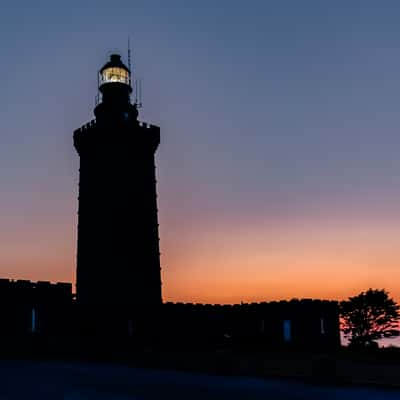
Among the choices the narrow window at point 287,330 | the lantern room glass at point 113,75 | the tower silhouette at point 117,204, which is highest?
the lantern room glass at point 113,75

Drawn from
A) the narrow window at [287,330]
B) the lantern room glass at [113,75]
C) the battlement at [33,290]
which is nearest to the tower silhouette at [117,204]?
the lantern room glass at [113,75]

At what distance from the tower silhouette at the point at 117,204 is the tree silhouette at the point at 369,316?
32484mm

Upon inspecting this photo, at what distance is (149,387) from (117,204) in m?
21.6

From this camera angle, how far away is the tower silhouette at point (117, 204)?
124 ft

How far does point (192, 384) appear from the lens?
18922mm

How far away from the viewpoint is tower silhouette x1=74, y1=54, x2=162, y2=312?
37688mm

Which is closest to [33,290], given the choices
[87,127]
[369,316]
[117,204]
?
[117,204]

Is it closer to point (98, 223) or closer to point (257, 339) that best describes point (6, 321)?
point (98, 223)

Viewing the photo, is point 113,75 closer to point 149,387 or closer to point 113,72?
point 113,72

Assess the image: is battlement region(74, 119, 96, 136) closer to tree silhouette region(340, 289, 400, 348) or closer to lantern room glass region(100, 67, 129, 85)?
lantern room glass region(100, 67, 129, 85)

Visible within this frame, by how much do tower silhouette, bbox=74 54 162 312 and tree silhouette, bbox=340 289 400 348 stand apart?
107 ft

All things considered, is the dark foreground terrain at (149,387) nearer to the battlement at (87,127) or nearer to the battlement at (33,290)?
the battlement at (33,290)

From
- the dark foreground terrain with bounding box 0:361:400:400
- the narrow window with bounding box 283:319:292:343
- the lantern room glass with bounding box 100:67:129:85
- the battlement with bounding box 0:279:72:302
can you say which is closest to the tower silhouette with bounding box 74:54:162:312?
the lantern room glass with bounding box 100:67:129:85

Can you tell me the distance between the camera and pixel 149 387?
17922 mm
